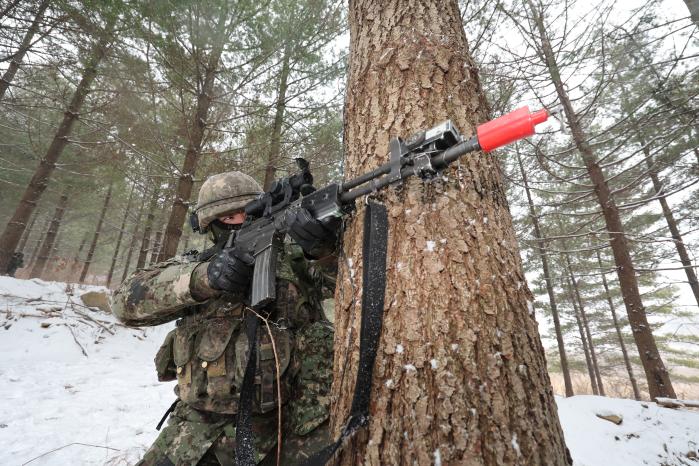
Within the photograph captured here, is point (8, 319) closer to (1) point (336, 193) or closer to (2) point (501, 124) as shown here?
(1) point (336, 193)

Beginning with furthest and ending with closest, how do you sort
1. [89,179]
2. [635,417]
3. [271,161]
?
[89,179]
[271,161]
[635,417]

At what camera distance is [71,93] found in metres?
10.1

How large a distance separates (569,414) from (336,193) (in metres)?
6.23

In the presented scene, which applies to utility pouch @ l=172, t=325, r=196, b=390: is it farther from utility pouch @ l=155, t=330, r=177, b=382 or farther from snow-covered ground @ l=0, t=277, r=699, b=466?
snow-covered ground @ l=0, t=277, r=699, b=466

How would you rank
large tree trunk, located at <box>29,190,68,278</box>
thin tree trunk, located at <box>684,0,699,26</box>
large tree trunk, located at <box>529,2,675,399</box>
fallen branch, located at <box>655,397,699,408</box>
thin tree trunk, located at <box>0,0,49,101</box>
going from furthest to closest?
large tree trunk, located at <box>29,190,68,278</box> < thin tree trunk, located at <box>0,0,49,101</box> < large tree trunk, located at <box>529,2,675,399</box> < fallen branch, located at <box>655,397,699,408</box> < thin tree trunk, located at <box>684,0,699,26</box>

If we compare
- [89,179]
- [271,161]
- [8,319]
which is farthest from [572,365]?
[89,179]

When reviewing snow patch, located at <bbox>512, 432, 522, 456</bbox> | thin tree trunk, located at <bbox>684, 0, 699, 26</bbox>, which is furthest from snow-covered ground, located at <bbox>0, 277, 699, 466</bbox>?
thin tree trunk, located at <bbox>684, 0, 699, 26</bbox>

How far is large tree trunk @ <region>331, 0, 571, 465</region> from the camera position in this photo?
1058 mm

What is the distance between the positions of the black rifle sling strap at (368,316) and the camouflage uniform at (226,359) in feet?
3.56

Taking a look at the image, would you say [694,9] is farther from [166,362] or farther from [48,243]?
[48,243]

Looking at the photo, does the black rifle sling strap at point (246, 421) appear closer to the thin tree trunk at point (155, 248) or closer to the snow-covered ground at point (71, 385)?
the snow-covered ground at point (71, 385)

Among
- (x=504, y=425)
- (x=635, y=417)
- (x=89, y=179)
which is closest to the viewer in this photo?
(x=504, y=425)

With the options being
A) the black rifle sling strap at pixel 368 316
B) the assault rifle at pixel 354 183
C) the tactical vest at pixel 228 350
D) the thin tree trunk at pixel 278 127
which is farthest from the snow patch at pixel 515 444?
the thin tree trunk at pixel 278 127

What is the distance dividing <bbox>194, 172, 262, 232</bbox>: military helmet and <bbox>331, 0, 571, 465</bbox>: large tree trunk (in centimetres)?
161
